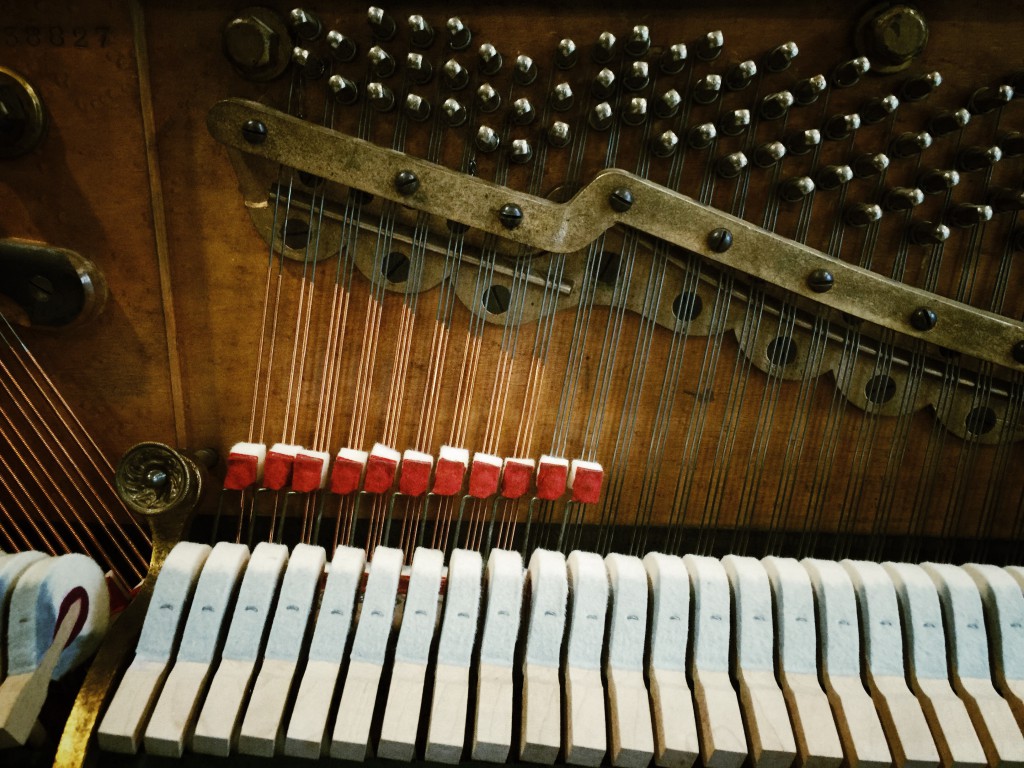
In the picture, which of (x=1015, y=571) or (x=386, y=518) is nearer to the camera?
(x=1015, y=571)

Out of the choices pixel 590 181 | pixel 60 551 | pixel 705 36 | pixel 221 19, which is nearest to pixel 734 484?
pixel 590 181

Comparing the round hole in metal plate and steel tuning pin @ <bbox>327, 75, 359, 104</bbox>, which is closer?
steel tuning pin @ <bbox>327, 75, 359, 104</bbox>

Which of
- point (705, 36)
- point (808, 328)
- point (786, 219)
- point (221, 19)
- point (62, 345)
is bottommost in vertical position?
point (62, 345)

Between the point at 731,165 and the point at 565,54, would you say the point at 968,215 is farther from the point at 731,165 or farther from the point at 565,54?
the point at 565,54

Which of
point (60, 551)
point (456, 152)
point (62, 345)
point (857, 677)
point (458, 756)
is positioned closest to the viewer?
point (458, 756)

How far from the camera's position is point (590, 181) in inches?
59.0

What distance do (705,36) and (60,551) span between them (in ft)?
6.87

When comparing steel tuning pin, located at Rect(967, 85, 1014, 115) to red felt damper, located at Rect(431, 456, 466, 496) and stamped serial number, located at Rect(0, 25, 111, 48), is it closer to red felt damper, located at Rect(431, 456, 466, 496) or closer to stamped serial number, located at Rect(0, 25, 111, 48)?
red felt damper, located at Rect(431, 456, 466, 496)

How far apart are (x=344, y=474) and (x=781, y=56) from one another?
4.54 ft

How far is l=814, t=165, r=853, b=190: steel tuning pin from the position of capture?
152cm

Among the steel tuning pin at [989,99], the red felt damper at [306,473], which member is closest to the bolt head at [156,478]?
the red felt damper at [306,473]

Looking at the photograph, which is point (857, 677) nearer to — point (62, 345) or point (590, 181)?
point (590, 181)

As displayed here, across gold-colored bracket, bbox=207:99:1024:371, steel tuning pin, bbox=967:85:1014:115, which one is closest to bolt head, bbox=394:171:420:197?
gold-colored bracket, bbox=207:99:1024:371

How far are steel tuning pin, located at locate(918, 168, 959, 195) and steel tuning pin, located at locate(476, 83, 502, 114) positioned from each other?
103cm
